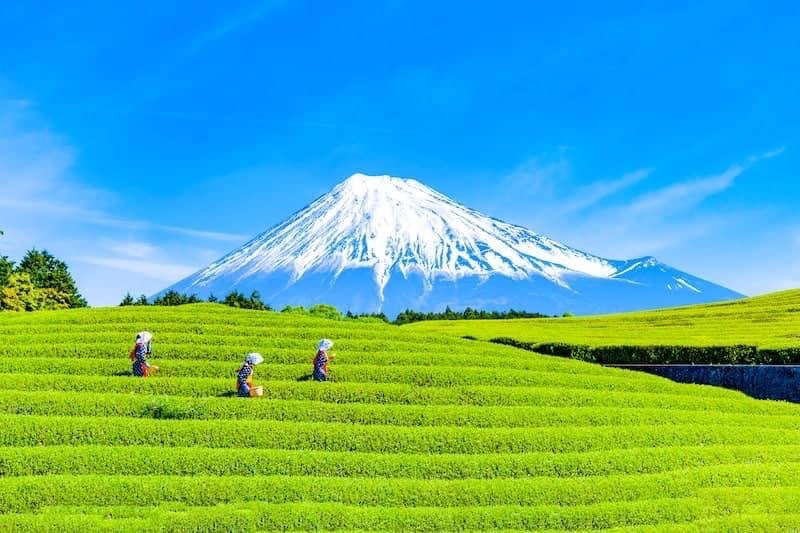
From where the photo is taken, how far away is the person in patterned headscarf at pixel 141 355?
64.0ft

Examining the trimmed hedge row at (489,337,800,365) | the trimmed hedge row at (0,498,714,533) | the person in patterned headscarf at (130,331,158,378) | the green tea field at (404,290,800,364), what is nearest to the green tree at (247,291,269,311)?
the green tea field at (404,290,800,364)

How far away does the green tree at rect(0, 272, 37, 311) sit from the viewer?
50.9m

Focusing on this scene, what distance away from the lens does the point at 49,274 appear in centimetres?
6362

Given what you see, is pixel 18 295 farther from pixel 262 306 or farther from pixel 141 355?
pixel 141 355

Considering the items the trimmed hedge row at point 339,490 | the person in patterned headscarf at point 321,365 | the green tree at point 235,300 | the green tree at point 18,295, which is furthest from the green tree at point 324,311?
the trimmed hedge row at point 339,490

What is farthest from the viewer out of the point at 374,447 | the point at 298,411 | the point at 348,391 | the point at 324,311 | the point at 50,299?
the point at 50,299

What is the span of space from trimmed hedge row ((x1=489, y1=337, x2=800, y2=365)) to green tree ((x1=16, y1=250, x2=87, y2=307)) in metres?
50.1

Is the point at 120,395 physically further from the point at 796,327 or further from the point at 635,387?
the point at 796,327

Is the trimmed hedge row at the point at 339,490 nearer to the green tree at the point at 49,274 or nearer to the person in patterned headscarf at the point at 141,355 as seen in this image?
the person in patterned headscarf at the point at 141,355

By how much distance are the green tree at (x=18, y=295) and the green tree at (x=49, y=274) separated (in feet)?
22.3

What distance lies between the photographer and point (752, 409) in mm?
20406

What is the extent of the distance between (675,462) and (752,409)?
6.89 meters

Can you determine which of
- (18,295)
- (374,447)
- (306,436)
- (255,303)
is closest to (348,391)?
(306,436)

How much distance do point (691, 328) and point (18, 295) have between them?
154 feet
